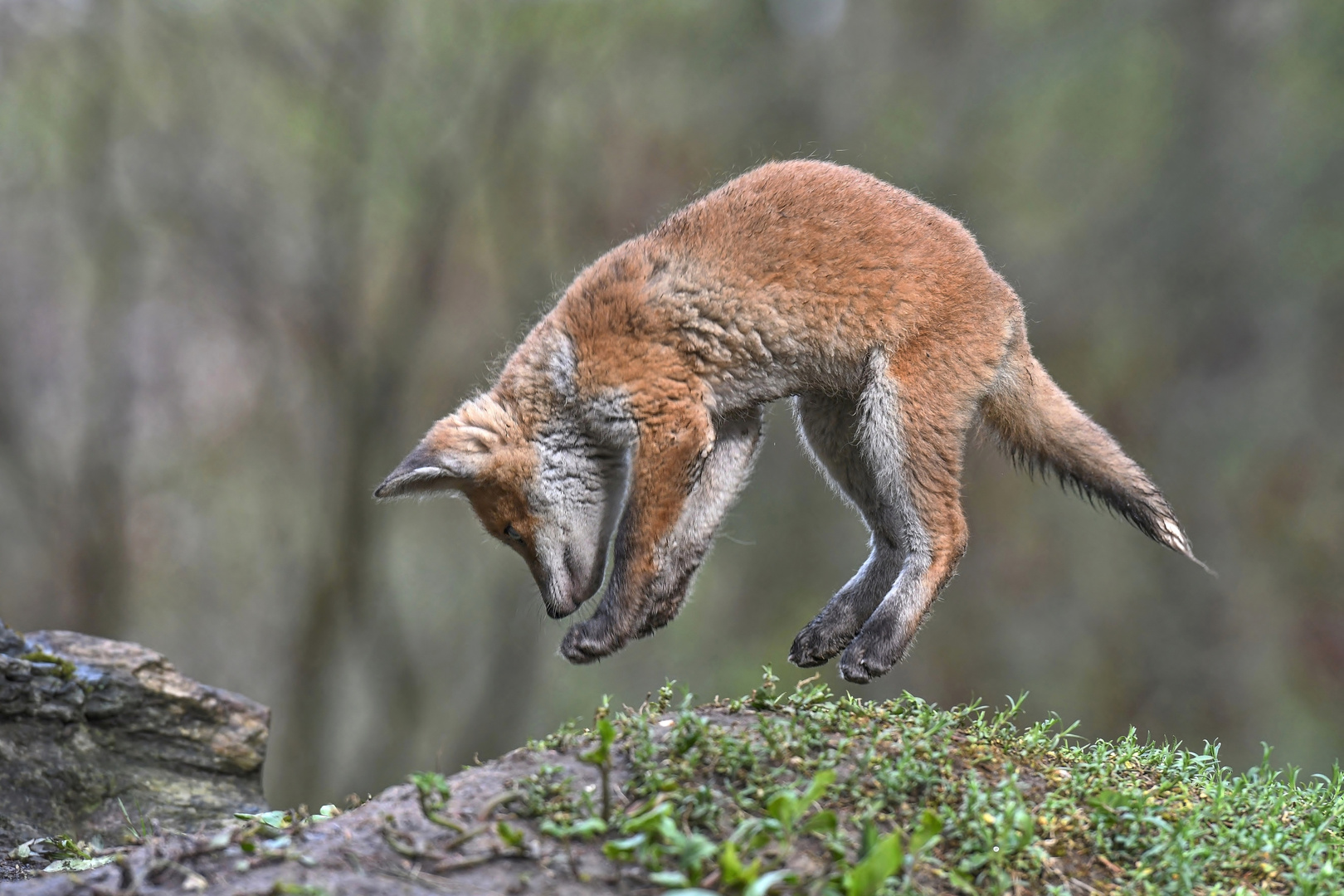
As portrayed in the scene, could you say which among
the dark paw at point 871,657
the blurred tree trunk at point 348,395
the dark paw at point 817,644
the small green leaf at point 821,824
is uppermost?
the blurred tree trunk at point 348,395

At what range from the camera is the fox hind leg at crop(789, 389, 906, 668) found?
20.0 ft

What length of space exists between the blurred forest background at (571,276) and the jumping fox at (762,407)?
763 centimetres

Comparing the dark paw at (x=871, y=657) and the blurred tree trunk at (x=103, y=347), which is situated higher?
the blurred tree trunk at (x=103, y=347)

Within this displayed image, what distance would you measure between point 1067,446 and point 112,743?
5.75m

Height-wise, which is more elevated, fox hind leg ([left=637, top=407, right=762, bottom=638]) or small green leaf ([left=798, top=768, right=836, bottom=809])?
fox hind leg ([left=637, top=407, right=762, bottom=638])

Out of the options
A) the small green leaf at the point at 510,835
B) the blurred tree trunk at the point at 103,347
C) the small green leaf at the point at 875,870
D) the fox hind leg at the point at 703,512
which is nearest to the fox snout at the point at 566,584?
the fox hind leg at the point at 703,512

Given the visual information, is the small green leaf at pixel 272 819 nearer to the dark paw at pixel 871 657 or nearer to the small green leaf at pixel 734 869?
the small green leaf at pixel 734 869

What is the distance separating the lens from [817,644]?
20.3ft

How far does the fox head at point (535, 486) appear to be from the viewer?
20.3 ft

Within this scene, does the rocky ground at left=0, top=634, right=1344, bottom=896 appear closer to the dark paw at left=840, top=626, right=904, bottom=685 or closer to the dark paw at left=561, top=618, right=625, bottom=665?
the dark paw at left=840, top=626, right=904, bottom=685

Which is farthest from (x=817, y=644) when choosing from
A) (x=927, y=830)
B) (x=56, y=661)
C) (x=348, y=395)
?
(x=348, y=395)

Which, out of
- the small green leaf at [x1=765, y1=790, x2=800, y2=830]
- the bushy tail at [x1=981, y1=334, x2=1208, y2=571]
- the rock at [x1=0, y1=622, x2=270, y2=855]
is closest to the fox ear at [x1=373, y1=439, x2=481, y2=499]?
the rock at [x1=0, y1=622, x2=270, y2=855]

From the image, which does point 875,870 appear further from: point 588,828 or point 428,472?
point 428,472

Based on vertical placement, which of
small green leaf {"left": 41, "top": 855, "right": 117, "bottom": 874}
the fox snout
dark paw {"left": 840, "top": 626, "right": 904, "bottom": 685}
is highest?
the fox snout
